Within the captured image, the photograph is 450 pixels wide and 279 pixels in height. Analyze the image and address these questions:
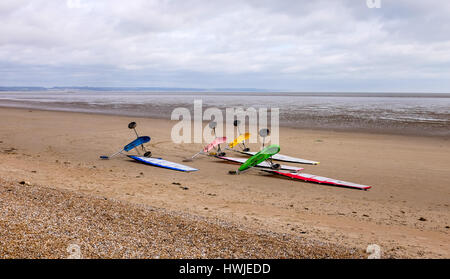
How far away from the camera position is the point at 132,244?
3.70 metres

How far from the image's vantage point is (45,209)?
4.52 m

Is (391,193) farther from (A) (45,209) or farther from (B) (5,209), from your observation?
(B) (5,209)

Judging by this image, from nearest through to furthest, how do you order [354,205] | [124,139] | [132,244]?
[132,244] → [354,205] → [124,139]

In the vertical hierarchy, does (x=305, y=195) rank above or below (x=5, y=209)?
below

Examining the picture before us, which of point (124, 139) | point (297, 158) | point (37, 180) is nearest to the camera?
point (37, 180)

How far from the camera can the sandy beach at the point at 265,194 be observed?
410 centimetres

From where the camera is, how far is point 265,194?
6980 mm

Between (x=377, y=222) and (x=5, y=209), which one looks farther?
(x=377, y=222)

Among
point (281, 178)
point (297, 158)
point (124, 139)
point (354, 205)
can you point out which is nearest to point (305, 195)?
point (354, 205)

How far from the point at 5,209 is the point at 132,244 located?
197 cm

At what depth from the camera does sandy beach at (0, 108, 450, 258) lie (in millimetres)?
4098

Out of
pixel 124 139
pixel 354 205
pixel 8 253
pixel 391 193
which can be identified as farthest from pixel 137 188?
pixel 124 139

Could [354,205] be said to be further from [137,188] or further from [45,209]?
[45,209]

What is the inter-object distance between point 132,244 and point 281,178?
536 cm
